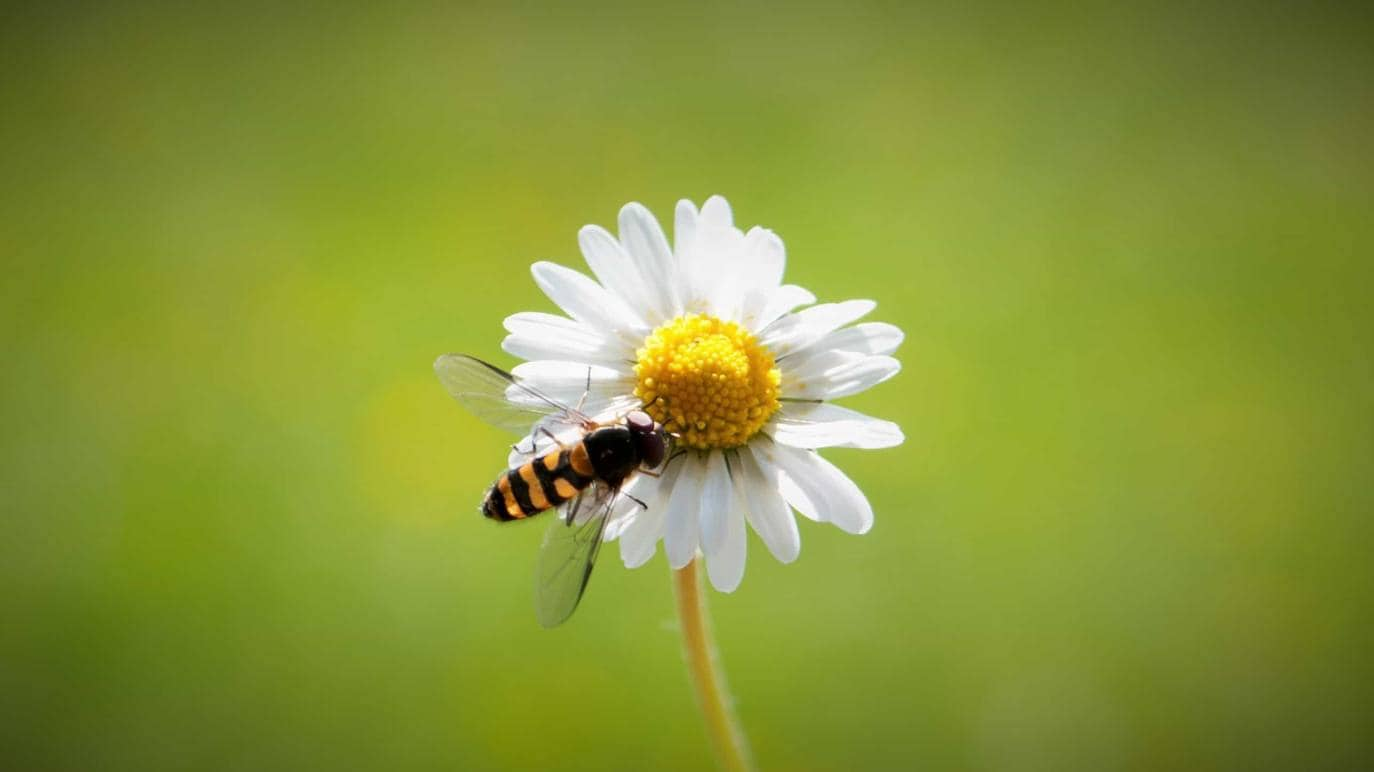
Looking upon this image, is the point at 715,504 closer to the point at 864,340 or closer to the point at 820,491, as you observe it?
the point at 820,491

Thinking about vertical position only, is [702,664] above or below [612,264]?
below

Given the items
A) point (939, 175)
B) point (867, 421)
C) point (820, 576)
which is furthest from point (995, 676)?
point (939, 175)

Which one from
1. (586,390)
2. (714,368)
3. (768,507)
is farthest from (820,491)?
(586,390)

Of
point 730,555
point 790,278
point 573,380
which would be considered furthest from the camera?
point 790,278

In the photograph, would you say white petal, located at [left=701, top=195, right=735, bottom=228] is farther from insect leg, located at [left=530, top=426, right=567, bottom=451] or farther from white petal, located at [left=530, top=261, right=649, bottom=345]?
insect leg, located at [left=530, top=426, right=567, bottom=451]

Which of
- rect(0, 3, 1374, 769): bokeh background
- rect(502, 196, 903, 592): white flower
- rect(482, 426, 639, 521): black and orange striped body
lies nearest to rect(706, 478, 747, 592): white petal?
rect(502, 196, 903, 592): white flower

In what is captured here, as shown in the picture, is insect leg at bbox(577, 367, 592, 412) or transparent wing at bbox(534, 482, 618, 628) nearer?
transparent wing at bbox(534, 482, 618, 628)

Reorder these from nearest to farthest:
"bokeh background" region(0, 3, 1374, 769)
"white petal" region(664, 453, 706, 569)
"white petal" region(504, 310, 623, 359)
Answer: "white petal" region(664, 453, 706, 569) < "white petal" region(504, 310, 623, 359) < "bokeh background" region(0, 3, 1374, 769)
